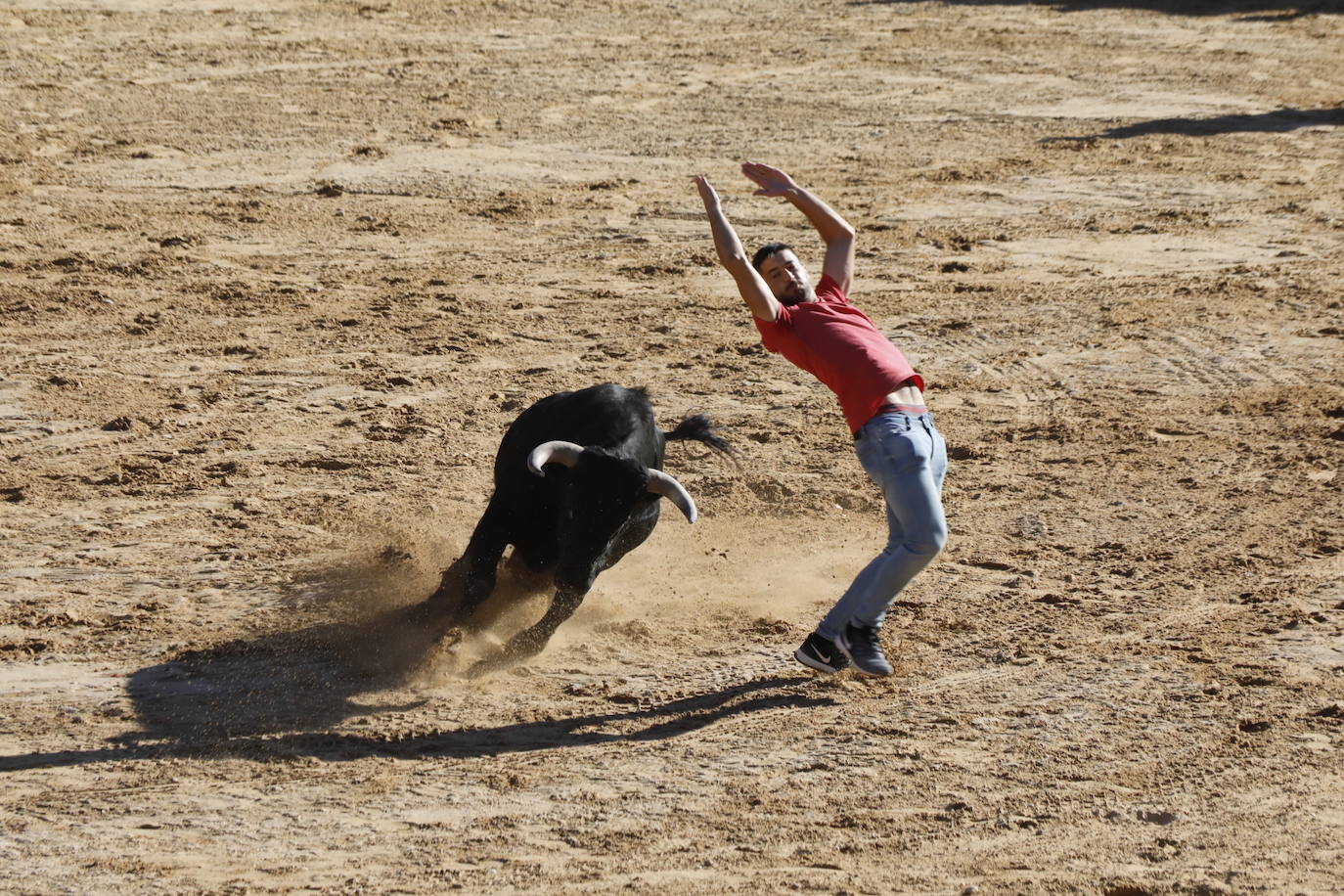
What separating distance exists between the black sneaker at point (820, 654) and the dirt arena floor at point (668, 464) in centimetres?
18

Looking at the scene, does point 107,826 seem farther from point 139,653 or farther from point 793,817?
point 793,817

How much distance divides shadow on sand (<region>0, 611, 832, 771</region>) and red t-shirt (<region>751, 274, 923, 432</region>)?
1.25 m

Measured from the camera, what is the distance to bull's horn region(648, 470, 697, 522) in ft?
20.1

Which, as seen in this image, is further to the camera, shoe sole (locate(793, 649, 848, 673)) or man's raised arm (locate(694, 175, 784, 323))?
shoe sole (locate(793, 649, 848, 673))

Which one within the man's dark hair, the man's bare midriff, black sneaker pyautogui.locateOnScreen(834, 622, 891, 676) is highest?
the man's dark hair

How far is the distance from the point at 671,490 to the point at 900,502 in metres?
0.99

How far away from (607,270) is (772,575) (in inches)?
166

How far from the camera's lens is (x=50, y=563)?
699cm

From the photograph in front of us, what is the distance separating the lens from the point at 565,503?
20.6ft

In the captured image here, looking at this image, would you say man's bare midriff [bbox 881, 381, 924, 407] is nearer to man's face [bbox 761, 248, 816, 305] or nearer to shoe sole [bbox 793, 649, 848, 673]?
man's face [bbox 761, 248, 816, 305]

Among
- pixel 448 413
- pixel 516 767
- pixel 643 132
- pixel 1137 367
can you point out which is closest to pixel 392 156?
pixel 643 132

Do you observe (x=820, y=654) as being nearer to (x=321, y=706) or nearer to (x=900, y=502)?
(x=900, y=502)


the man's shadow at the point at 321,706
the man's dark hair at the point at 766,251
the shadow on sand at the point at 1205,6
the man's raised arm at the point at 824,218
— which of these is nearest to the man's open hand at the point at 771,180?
the man's raised arm at the point at 824,218

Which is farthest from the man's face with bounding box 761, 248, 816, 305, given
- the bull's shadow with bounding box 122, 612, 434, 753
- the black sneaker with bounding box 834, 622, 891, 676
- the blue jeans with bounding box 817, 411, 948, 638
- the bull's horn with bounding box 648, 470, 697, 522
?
the bull's shadow with bounding box 122, 612, 434, 753
